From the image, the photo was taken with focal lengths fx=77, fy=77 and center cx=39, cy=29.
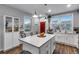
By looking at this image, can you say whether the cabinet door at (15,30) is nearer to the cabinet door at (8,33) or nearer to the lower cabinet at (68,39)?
the cabinet door at (8,33)

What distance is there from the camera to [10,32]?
9.64 ft

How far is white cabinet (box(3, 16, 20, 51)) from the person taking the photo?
9.11 ft

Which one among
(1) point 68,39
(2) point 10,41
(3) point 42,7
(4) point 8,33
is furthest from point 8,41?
(1) point 68,39

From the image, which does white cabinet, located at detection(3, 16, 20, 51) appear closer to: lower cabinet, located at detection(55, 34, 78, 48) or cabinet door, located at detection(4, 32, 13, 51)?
cabinet door, located at detection(4, 32, 13, 51)

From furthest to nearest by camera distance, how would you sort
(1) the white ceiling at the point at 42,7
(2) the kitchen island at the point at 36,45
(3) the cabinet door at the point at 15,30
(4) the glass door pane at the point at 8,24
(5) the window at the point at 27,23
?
(5) the window at the point at 27,23, (3) the cabinet door at the point at 15,30, (4) the glass door pane at the point at 8,24, (1) the white ceiling at the point at 42,7, (2) the kitchen island at the point at 36,45

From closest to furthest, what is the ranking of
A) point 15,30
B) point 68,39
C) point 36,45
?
point 36,45
point 15,30
point 68,39

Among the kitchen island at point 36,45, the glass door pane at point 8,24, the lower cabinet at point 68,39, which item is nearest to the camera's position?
the kitchen island at point 36,45

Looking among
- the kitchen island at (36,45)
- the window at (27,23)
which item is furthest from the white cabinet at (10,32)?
the kitchen island at (36,45)

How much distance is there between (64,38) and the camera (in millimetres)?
3670

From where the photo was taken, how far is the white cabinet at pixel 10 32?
2.78m

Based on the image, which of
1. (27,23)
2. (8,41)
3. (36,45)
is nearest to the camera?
(36,45)

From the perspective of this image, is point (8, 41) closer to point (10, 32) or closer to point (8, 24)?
point (10, 32)

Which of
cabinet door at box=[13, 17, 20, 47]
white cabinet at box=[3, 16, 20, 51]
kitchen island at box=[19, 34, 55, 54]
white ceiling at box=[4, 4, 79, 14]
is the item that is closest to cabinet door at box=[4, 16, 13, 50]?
white cabinet at box=[3, 16, 20, 51]
